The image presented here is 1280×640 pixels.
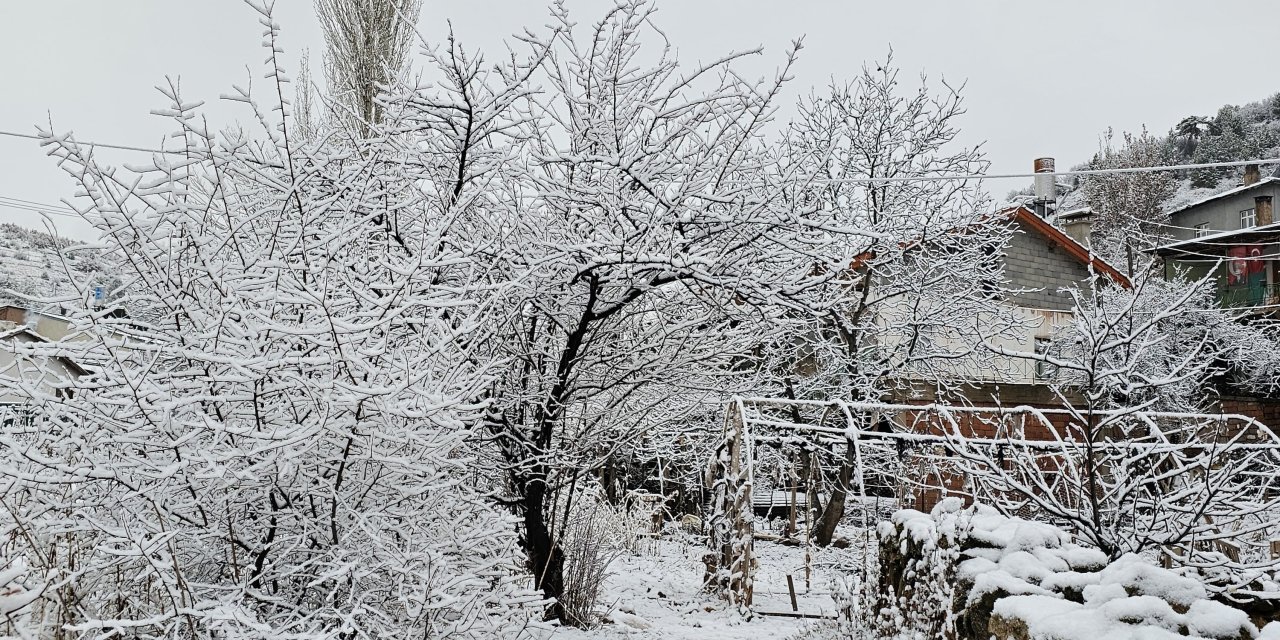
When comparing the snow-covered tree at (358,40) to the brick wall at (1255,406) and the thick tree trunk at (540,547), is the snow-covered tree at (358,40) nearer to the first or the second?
the thick tree trunk at (540,547)

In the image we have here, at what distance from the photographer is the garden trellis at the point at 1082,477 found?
366 cm

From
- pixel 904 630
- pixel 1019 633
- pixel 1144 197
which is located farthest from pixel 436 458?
pixel 1144 197

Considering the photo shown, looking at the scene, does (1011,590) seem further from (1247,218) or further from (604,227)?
(1247,218)

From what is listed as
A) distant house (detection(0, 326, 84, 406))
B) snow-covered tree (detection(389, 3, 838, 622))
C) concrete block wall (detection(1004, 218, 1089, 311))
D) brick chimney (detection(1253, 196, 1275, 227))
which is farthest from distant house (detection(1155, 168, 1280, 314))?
distant house (detection(0, 326, 84, 406))

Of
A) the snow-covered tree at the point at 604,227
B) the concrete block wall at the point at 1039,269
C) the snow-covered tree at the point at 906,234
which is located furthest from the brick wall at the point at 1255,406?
the snow-covered tree at the point at 604,227

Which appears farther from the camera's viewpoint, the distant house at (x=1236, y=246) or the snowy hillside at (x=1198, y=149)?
the snowy hillside at (x=1198, y=149)

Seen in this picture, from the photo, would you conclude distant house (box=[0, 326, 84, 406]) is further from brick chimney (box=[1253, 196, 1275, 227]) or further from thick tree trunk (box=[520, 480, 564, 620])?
brick chimney (box=[1253, 196, 1275, 227])

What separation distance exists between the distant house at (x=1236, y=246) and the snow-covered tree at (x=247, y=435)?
1693 cm

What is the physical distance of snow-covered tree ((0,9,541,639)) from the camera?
3062 millimetres

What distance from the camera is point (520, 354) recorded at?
5117 millimetres

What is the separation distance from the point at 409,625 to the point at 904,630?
9.34 ft

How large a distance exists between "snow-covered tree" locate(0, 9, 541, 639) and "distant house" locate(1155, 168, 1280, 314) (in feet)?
55.5

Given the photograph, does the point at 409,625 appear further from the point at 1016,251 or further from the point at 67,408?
the point at 1016,251

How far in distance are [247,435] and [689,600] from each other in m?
5.22
